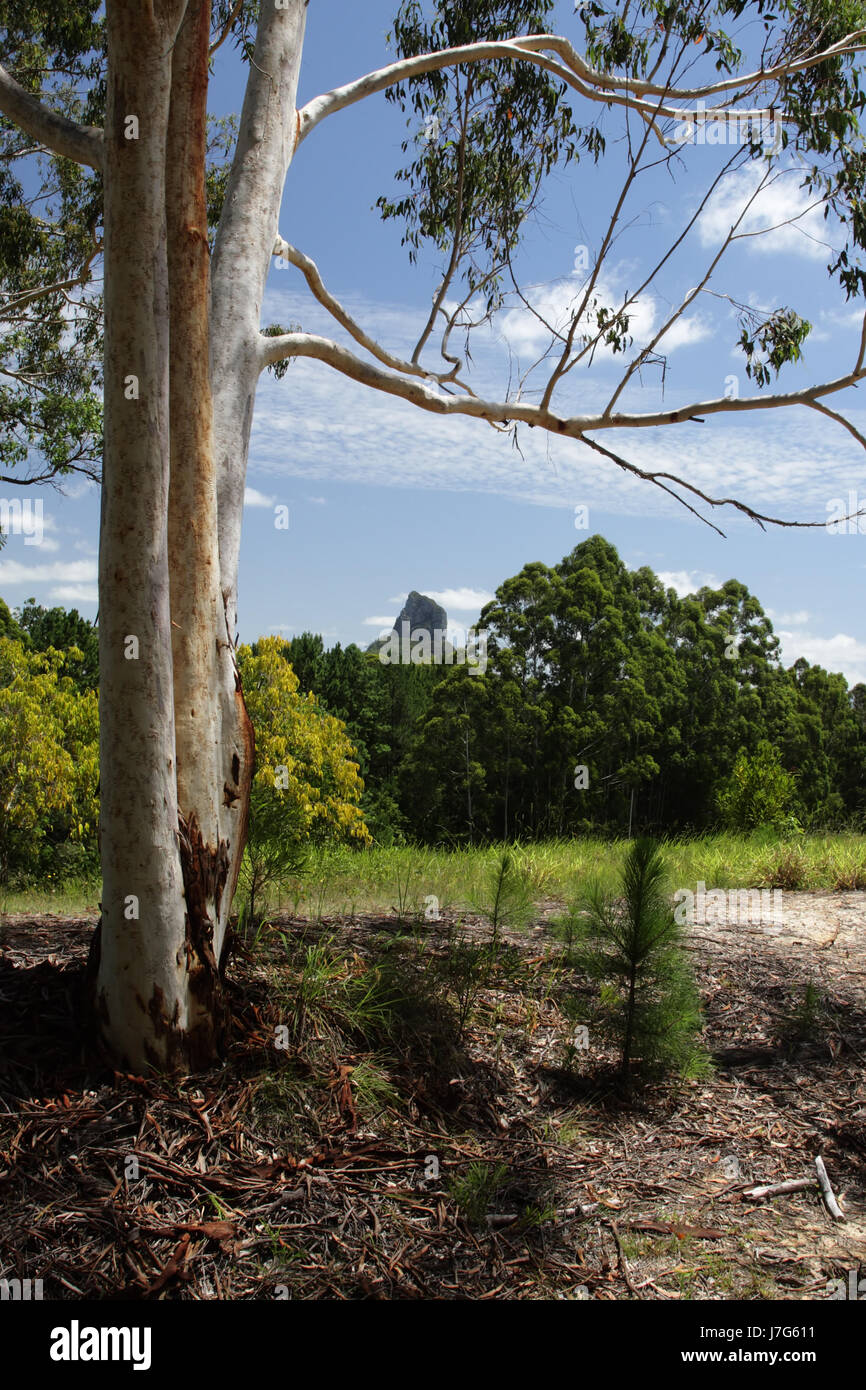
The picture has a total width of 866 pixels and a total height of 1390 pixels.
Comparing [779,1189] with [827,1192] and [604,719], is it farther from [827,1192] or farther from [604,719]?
[604,719]

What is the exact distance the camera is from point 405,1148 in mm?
3270

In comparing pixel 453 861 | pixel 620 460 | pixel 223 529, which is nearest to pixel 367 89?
pixel 620 460

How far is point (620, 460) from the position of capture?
6.15m

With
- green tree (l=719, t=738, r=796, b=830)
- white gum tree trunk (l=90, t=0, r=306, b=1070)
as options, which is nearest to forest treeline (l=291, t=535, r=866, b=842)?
green tree (l=719, t=738, r=796, b=830)

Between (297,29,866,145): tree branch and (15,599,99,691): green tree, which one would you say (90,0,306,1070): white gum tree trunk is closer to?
(297,29,866,145): tree branch

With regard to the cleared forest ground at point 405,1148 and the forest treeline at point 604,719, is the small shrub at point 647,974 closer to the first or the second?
the cleared forest ground at point 405,1148

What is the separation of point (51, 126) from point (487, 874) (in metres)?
4.41

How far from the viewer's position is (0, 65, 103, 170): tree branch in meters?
4.05

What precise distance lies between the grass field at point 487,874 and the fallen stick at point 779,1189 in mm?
2125

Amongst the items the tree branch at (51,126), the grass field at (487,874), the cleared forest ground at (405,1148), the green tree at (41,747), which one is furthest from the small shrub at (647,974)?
the green tree at (41,747)

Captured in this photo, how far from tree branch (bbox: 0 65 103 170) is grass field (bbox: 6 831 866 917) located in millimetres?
3516

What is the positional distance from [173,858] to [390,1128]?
1.17 m
